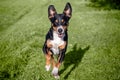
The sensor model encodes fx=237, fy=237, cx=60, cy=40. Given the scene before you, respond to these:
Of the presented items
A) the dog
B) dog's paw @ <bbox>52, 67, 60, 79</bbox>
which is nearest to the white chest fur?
the dog


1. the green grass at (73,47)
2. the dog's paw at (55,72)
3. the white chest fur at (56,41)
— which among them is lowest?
the green grass at (73,47)

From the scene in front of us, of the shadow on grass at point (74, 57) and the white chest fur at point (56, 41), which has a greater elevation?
the white chest fur at point (56, 41)

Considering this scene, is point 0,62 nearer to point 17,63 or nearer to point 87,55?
point 17,63

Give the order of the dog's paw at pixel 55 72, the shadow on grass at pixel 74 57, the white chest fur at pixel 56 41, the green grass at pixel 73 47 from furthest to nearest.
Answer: the shadow on grass at pixel 74 57 < the green grass at pixel 73 47 < the dog's paw at pixel 55 72 < the white chest fur at pixel 56 41

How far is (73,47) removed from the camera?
1130 cm

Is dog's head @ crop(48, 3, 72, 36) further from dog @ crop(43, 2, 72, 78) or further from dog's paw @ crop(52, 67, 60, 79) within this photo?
dog's paw @ crop(52, 67, 60, 79)

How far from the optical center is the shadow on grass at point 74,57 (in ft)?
29.9

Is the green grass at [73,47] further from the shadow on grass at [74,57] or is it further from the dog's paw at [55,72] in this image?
the dog's paw at [55,72]

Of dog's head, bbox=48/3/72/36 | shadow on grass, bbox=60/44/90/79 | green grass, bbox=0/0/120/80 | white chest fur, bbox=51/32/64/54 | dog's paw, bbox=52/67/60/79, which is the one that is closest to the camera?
dog's head, bbox=48/3/72/36

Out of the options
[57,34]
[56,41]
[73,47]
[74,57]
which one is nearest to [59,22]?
[57,34]

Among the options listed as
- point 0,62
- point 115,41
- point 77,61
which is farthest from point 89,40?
point 0,62

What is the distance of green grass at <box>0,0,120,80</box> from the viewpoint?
28.7 ft


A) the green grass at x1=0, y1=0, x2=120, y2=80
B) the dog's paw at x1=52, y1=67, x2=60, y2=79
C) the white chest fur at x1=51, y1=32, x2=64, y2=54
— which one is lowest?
the green grass at x1=0, y1=0, x2=120, y2=80

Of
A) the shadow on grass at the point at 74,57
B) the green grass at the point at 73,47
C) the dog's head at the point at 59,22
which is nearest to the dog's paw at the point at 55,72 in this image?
the green grass at the point at 73,47
